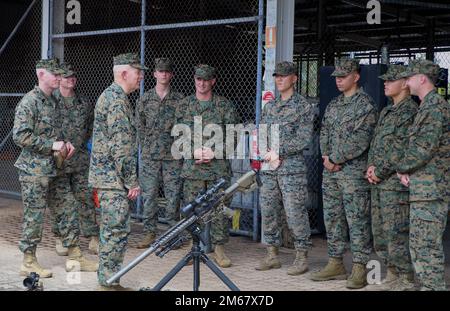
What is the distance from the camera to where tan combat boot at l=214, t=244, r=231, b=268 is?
20.7ft

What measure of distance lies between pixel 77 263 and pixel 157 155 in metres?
1.64

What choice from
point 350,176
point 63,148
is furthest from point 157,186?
point 350,176

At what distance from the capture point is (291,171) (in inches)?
238

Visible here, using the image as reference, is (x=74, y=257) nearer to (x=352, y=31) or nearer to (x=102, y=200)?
(x=102, y=200)

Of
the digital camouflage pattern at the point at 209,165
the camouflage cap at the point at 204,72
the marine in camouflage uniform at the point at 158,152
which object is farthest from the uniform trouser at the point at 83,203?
the camouflage cap at the point at 204,72

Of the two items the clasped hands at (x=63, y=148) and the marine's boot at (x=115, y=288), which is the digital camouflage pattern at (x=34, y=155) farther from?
the marine's boot at (x=115, y=288)

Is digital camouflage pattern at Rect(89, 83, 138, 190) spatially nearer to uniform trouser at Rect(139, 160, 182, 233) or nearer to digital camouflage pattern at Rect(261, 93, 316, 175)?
digital camouflage pattern at Rect(261, 93, 316, 175)

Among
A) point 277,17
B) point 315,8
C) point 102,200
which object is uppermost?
point 315,8

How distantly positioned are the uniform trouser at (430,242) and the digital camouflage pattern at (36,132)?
3203 mm

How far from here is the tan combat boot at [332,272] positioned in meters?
5.82

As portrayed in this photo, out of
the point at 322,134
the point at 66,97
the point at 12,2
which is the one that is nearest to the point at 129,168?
the point at 322,134

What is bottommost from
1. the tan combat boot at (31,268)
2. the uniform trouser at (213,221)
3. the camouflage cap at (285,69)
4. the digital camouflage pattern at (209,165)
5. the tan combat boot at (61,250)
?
the tan combat boot at (61,250)
